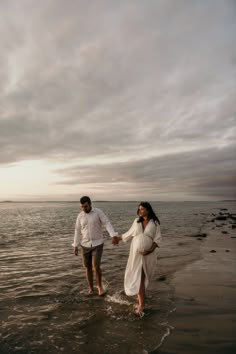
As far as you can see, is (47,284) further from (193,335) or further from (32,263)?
(193,335)

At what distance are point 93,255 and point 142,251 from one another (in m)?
2.03

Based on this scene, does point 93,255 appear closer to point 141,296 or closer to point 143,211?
point 141,296

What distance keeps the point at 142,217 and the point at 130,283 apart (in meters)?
1.74

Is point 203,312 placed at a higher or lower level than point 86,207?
lower

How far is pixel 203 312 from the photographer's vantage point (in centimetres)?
678

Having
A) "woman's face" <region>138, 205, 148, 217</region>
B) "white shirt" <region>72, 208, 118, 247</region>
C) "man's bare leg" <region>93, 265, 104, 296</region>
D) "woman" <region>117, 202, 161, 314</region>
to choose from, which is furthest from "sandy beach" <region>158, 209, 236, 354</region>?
"white shirt" <region>72, 208, 118, 247</region>

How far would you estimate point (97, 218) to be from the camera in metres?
8.41

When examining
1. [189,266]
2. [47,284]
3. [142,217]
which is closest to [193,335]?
[142,217]

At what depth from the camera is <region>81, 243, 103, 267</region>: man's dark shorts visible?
8297 mm

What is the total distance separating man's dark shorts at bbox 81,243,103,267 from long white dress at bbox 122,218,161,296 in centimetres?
137

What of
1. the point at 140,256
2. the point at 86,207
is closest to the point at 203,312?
the point at 140,256

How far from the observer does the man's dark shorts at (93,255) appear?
27.2 ft

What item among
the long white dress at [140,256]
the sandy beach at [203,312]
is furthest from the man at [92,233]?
the sandy beach at [203,312]

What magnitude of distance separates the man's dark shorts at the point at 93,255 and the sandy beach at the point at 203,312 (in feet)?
8.30
